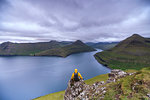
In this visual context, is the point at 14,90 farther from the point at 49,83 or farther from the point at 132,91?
the point at 132,91

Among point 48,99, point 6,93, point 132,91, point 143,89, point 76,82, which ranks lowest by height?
point 6,93

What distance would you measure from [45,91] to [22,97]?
629 inches

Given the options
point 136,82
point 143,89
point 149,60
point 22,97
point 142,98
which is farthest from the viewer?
point 149,60

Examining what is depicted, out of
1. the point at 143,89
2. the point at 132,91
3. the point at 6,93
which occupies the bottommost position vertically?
the point at 6,93

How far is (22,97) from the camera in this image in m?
50.6

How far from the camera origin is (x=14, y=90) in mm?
58531

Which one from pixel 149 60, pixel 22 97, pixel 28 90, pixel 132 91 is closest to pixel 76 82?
pixel 132 91

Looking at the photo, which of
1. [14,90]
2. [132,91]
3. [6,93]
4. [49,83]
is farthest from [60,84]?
[132,91]

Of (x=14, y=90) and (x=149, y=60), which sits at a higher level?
(x=149, y=60)

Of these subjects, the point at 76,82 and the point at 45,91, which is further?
the point at 45,91

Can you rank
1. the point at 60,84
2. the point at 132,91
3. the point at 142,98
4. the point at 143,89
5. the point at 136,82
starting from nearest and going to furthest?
the point at 142,98 → the point at 143,89 → the point at 132,91 → the point at 136,82 → the point at 60,84

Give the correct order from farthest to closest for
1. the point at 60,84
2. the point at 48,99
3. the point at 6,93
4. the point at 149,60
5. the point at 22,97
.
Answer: the point at 149,60 → the point at 60,84 → the point at 6,93 → the point at 22,97 → the point at 48,99

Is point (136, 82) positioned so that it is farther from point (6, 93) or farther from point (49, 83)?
point (6, 93)

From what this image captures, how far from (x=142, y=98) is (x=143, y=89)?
1.50m
